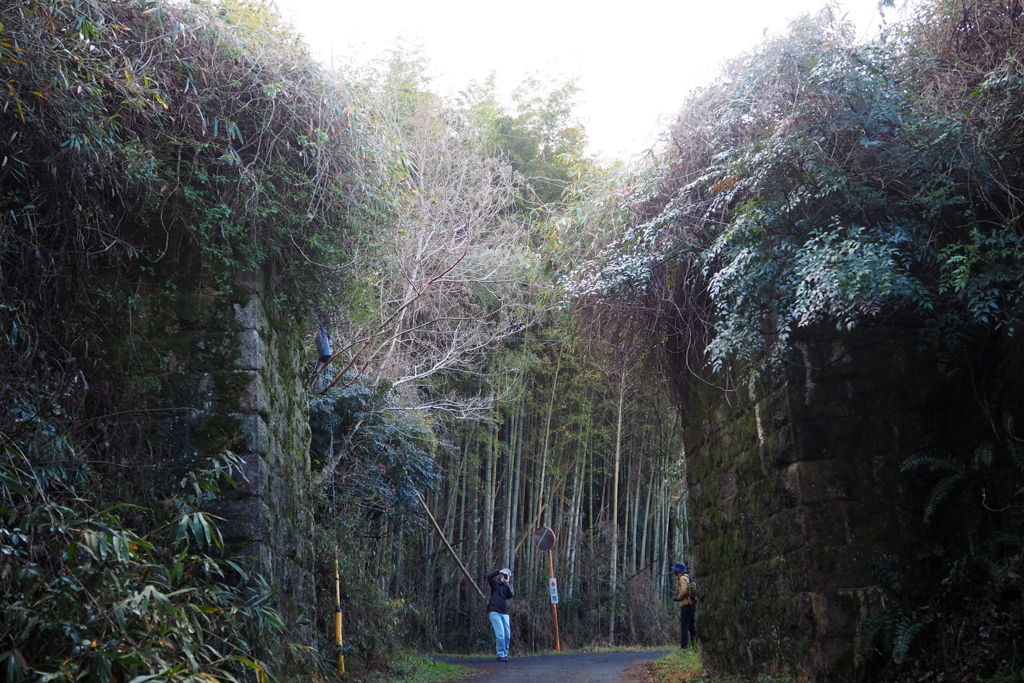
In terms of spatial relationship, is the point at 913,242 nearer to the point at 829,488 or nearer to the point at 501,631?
the point at 829,488

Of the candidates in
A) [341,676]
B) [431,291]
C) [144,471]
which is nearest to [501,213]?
[431,291]

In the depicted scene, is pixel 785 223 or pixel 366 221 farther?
pixel 366 221

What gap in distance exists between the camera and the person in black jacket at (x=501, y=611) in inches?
447

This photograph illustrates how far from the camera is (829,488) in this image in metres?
4.84

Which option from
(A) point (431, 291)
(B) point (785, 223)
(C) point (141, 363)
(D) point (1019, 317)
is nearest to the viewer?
(D) point (1019, 317)

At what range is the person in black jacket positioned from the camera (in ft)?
37.2

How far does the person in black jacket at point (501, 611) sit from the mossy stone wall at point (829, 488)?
6.36 metres

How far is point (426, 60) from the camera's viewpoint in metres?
12.0

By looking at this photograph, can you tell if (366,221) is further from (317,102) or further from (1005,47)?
(1005,47)

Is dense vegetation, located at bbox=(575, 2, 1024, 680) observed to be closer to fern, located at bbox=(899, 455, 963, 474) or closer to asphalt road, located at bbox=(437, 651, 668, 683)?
fern, located at bbox=(899, 455, 963, 474)

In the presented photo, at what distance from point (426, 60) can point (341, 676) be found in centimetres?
873

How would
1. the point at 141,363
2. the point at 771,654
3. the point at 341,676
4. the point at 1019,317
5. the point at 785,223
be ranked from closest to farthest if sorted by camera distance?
1. the point at 1019,317
2. the point at 141,363
3. the point at 785,223
4. the point at 771,654
5. the point at 341,676

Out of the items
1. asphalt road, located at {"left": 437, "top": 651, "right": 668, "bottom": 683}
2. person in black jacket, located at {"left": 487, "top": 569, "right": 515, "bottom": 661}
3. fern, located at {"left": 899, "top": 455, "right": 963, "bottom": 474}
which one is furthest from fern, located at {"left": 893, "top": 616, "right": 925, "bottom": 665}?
person in black jacket, located at {"left": 487, "top": 569, "right": 515, "bottom": 661}

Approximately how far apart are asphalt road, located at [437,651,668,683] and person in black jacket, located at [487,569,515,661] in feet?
0.76
